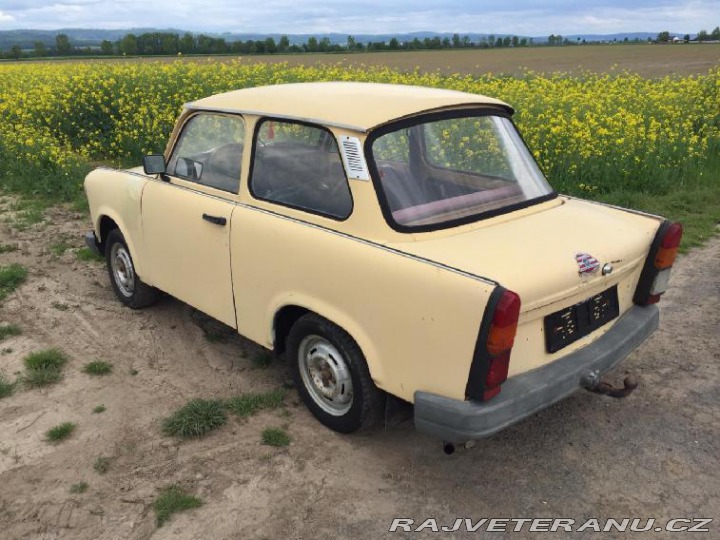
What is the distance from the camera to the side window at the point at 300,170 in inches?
123

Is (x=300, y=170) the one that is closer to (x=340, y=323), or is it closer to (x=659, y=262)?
(x=340, y=323)

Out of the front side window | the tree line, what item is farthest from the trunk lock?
the tree line

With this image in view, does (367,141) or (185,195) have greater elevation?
(367,141)

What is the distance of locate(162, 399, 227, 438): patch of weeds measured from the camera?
133 inches

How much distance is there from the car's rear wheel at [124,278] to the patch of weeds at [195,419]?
1.56 metres

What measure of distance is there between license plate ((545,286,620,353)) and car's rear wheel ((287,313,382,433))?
89 centimetres

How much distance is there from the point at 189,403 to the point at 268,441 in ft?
2.00

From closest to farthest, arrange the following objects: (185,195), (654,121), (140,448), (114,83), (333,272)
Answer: (333,272) → (140,448) → (185,195) → (654,121) → (114,83)

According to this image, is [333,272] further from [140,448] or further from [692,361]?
[692,361]

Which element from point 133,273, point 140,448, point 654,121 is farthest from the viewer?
point 654,121

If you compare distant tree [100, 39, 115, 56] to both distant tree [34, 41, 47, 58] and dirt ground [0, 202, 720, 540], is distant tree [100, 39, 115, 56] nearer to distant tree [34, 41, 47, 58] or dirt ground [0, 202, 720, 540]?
distant tree [34, 41, 47, 58]

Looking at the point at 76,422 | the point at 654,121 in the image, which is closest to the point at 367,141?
the point at 76,422

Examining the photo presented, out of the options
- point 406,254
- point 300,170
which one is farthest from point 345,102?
point 406,254

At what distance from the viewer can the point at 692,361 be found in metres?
4.08
